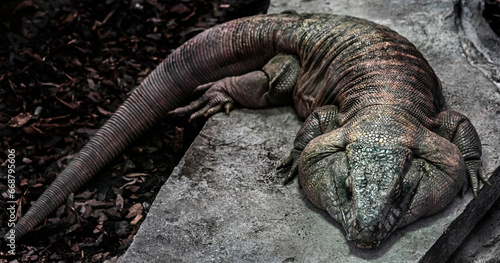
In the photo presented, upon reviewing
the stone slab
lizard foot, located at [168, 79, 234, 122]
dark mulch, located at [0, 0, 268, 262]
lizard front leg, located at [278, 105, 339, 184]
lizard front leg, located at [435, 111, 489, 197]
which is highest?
lizard front leg, located at [435, 111, 489, 197]

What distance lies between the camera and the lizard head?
501 cm

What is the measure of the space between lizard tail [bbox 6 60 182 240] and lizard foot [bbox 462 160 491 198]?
348cm

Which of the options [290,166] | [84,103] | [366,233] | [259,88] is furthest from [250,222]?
[84,103]

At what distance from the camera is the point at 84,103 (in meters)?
7.89

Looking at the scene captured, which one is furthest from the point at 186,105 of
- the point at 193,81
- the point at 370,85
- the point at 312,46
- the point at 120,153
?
the point at 370,85

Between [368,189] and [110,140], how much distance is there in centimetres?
337

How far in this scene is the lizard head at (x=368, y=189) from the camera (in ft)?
16.4

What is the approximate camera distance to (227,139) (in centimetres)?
660

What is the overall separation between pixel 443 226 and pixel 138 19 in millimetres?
5462

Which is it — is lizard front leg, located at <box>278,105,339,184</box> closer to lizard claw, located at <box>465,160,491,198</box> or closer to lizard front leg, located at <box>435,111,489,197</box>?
lizard front leg, located at <box>435,111,489,197</box>

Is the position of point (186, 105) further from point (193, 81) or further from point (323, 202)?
point (323, 202)

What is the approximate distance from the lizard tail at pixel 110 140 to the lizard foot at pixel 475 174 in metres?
3.48

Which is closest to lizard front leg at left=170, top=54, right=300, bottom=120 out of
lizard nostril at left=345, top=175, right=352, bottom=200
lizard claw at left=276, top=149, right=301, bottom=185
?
lizard claw at left=276, top=149, right=301, bottom=185

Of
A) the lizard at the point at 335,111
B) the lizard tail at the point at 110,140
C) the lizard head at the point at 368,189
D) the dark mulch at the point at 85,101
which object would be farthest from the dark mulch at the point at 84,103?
the lizard head at the point at 368,189
